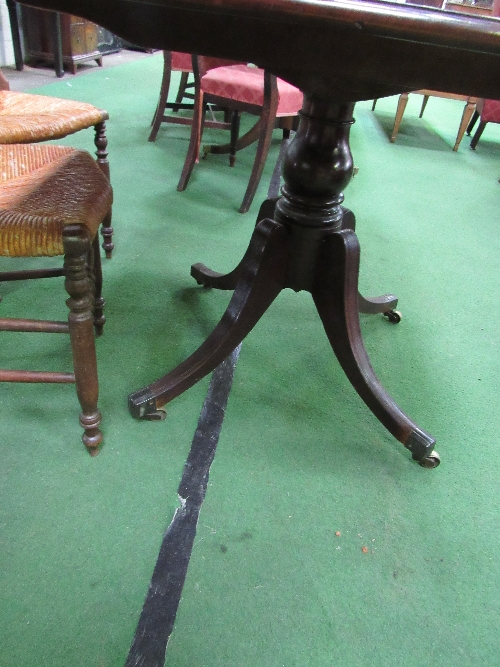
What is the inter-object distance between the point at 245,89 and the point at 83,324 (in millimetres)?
1618

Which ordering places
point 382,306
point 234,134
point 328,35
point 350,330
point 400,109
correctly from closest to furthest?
point 328,35 → point 350,330 → point 382,306 → point 234,134 → point 400,109

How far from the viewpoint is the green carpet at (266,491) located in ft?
2.43

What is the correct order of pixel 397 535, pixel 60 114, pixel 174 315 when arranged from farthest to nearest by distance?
pixel 174 315
pixel 60 114
pixel 397 535

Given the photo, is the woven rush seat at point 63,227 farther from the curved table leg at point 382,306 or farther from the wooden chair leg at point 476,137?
the wooden chair leg at point 476,137

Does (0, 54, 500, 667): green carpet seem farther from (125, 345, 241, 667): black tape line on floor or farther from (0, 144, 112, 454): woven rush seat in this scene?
(0, 144, 112, 454): woven rush seat

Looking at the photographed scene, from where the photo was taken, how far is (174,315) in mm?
1388

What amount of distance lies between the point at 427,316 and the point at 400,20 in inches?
44.2

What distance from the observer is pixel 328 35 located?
0.58 meters

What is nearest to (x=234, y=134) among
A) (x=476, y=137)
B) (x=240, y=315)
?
(x=240, y=315)

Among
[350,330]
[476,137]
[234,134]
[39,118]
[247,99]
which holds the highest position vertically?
[39,118]

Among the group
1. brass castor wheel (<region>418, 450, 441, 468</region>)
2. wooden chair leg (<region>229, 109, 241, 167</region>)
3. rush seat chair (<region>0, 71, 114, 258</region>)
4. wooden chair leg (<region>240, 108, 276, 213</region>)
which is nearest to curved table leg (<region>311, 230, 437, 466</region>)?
brass castor wheel (<region>418, 450, 441, 468</region>)

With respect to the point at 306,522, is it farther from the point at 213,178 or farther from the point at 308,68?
the point at 213,178

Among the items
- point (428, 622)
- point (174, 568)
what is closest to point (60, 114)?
point (174, 568)

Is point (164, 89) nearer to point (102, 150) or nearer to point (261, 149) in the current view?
point (261, 149)
